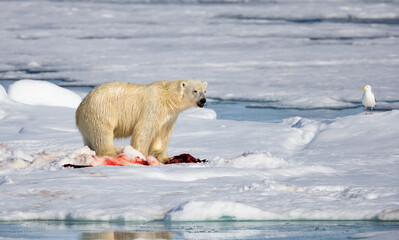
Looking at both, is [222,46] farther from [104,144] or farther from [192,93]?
[104,144]

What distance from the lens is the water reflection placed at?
3408 millimetres

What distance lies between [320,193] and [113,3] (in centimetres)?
2049

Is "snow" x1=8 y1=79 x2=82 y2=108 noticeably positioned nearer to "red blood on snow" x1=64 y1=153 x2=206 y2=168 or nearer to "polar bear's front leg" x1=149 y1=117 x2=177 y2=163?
"polar bear's front leg" x1=149 y1=117 x2=177 y2=163

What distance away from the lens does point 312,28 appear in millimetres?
18328

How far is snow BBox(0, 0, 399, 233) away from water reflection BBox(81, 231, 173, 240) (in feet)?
0.91

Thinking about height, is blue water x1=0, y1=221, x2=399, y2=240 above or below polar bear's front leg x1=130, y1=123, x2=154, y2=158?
above

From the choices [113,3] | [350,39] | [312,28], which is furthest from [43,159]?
[113,3]

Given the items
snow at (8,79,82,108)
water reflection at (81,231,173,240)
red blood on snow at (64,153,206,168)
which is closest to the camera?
water reflection at (81,231,173,240)

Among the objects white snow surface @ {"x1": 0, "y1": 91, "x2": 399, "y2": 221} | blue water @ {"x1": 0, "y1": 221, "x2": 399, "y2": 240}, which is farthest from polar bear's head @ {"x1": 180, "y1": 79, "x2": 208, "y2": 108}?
blue water @ {"x1": 0, "y1": 221, "x2": 399, "y2": 240}

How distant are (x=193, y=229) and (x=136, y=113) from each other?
2.55 meters

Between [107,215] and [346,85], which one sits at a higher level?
[107,215]

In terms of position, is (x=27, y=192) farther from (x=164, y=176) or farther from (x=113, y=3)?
(x=113, y=3)

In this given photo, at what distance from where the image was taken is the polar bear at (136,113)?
594cm

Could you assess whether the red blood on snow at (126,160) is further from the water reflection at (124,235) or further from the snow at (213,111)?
the water reflection at (124,235)
